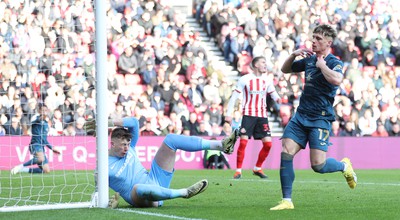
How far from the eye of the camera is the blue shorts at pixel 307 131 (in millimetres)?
10281

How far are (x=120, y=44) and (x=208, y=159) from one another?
3907mm

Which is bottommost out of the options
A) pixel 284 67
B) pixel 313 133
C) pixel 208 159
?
pixel 208 159

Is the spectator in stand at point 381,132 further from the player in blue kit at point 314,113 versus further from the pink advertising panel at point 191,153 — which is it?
the player in blue kit at point 314,113

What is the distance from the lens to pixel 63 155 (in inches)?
849

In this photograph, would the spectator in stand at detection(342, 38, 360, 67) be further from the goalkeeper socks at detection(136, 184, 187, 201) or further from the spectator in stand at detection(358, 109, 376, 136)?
the goalkeeper socks at detection(136, 184, 187, 201)

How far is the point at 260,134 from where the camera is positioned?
17.9 meters

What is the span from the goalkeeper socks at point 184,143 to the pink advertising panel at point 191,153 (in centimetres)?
957

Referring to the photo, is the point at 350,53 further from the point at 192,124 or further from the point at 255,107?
the point at 255,107

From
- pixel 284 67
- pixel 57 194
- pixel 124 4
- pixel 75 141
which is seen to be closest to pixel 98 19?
pixel 284 67

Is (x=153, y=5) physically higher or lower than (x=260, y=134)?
higher

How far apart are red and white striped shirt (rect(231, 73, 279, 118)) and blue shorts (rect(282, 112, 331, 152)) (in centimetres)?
752

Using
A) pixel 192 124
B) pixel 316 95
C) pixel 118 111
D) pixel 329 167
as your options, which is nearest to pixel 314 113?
pixel 316 95

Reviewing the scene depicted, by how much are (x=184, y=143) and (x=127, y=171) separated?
0.69m

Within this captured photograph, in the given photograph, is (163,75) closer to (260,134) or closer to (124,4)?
(124,4)
